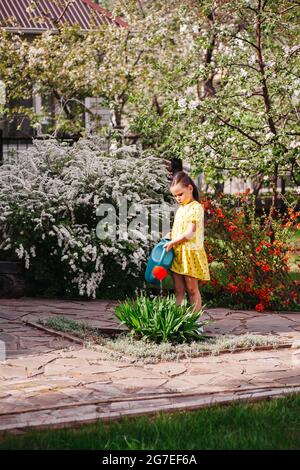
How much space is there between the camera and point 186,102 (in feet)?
37.4

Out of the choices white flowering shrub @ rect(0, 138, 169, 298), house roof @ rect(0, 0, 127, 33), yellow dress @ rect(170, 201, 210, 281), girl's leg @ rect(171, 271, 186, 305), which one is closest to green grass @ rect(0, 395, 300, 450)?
yellow dress @ rect(170, 201, 210, 281)

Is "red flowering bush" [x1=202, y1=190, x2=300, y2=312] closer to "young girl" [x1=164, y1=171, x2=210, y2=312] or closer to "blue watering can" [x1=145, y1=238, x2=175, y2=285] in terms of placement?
"young girl" [x1=164, y1=171, x2=210, y2=312]

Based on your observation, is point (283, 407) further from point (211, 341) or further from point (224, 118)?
point (224, 118)

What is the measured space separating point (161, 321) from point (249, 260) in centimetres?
278

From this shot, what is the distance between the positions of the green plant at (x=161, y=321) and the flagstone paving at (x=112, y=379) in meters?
0.51

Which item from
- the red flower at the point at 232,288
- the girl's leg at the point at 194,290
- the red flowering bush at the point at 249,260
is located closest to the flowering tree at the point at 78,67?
the red flowering bush at the point at 249,260

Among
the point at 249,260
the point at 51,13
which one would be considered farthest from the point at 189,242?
the point at 51,13

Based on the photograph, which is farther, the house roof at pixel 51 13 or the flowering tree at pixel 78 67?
the house roof at pixel 51 13

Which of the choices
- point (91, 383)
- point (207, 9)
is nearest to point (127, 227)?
point (207, 9)

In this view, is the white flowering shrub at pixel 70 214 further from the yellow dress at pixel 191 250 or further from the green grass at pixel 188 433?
the green grass at pixel 188 433

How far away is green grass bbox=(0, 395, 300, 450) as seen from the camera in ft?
15.8

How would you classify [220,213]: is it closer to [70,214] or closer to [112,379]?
[70,214]

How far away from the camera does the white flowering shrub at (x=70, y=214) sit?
10375 mm

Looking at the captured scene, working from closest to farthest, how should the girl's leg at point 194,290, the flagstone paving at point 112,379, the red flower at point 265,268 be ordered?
the flagstone paving at point 112,379 → the girl's leg at point 194,290 → the red flower at point 265,268
